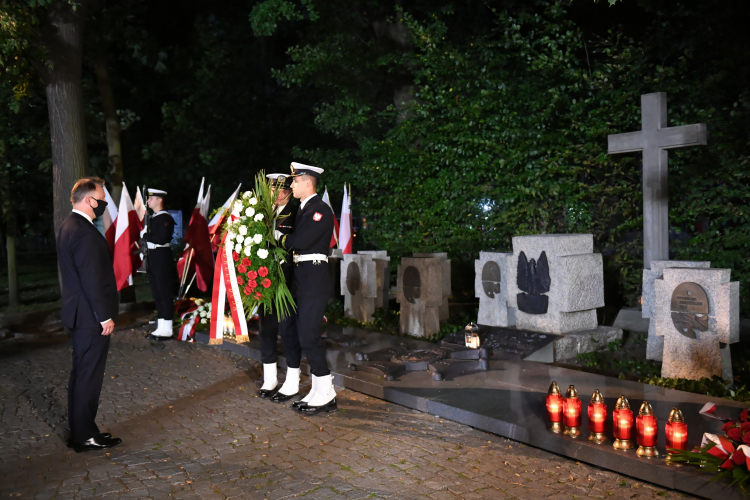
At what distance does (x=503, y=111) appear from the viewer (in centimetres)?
1033

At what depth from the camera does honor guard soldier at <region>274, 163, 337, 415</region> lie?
6.08m

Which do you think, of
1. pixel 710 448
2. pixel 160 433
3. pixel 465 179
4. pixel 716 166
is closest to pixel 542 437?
pixel 710 448

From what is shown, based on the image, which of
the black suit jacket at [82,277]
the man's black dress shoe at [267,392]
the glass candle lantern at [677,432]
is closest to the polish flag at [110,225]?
the man's black dress shoe at [267,392]

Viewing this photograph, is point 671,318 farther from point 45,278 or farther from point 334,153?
point 45,278

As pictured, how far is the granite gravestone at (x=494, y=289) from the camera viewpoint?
340 inches

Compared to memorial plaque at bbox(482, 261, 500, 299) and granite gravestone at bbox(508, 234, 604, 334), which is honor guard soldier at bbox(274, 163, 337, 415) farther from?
memorial plaque at bbox(482, 261, 500, 299)

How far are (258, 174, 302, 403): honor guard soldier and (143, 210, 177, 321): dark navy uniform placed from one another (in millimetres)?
3671

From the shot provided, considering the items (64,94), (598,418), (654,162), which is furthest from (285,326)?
(64,94)

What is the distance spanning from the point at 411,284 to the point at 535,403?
365 centimetres

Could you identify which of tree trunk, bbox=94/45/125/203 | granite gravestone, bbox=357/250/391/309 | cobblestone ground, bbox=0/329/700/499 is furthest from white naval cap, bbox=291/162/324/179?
tree trunk, bbox=94/45/125/203

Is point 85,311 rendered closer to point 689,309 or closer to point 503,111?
point 689,309

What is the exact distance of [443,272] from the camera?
923 centimetres

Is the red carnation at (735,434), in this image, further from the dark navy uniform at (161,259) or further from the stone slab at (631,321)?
the dark navy uniform at (161,259)

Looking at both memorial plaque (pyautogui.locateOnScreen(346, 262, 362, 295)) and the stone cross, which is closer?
the stone cross
